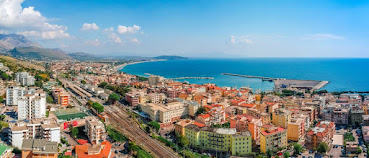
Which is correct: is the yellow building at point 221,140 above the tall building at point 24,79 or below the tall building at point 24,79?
below

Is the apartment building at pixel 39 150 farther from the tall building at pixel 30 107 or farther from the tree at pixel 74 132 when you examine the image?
the tall building at pixel 30 107

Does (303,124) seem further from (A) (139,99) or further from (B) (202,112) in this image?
(A) (139,99)

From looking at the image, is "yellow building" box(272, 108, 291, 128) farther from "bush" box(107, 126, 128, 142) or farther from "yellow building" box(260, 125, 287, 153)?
"bush" box(107, 126, 128, 142)

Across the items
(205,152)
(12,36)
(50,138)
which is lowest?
(205,152)

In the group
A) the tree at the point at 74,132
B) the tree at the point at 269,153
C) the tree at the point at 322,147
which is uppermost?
the tree at the point at 74,132

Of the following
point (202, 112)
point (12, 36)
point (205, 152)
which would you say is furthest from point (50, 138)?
point (12, 36)

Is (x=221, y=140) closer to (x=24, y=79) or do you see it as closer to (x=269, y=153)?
(x=269, y=153)

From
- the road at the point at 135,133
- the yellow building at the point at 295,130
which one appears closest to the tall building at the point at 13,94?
the road at the point at 135,133
